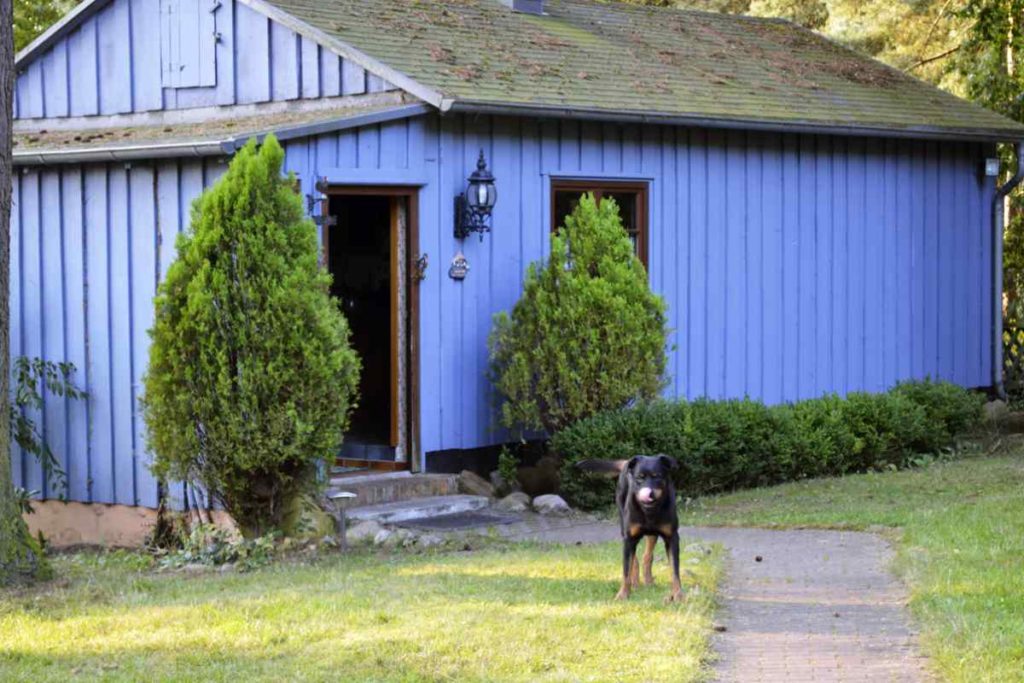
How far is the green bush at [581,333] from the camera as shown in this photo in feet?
43.6

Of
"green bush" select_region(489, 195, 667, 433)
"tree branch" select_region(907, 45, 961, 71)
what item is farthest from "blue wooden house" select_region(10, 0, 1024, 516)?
"tree branch" select_region(907, 45, 961, 71)

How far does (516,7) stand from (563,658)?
35.5ft

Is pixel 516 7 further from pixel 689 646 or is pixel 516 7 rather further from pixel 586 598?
pixel 689 646

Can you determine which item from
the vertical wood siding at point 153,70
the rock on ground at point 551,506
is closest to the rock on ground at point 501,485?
the rock on ground at point 551,506

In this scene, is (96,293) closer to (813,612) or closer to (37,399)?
(37,399)

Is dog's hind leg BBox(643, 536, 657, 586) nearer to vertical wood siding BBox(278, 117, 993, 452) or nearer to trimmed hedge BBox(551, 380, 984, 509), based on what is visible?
trimmed hedge BBox(551, 380, 984, 509)

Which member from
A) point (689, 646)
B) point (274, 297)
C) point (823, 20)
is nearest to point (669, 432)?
point (274, 297)

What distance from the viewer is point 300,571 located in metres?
10.1

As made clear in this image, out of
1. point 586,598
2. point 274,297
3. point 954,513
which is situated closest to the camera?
point 586,598

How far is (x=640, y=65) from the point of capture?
16.1 meters

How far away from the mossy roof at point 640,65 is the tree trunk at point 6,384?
4.05 metres

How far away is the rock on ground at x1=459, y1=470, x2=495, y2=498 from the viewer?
13273 mm

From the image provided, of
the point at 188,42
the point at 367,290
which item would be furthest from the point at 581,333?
the point at 188,42

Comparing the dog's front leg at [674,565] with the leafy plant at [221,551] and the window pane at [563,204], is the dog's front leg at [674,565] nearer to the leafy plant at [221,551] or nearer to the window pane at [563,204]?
the leafy plant at [221,551]
